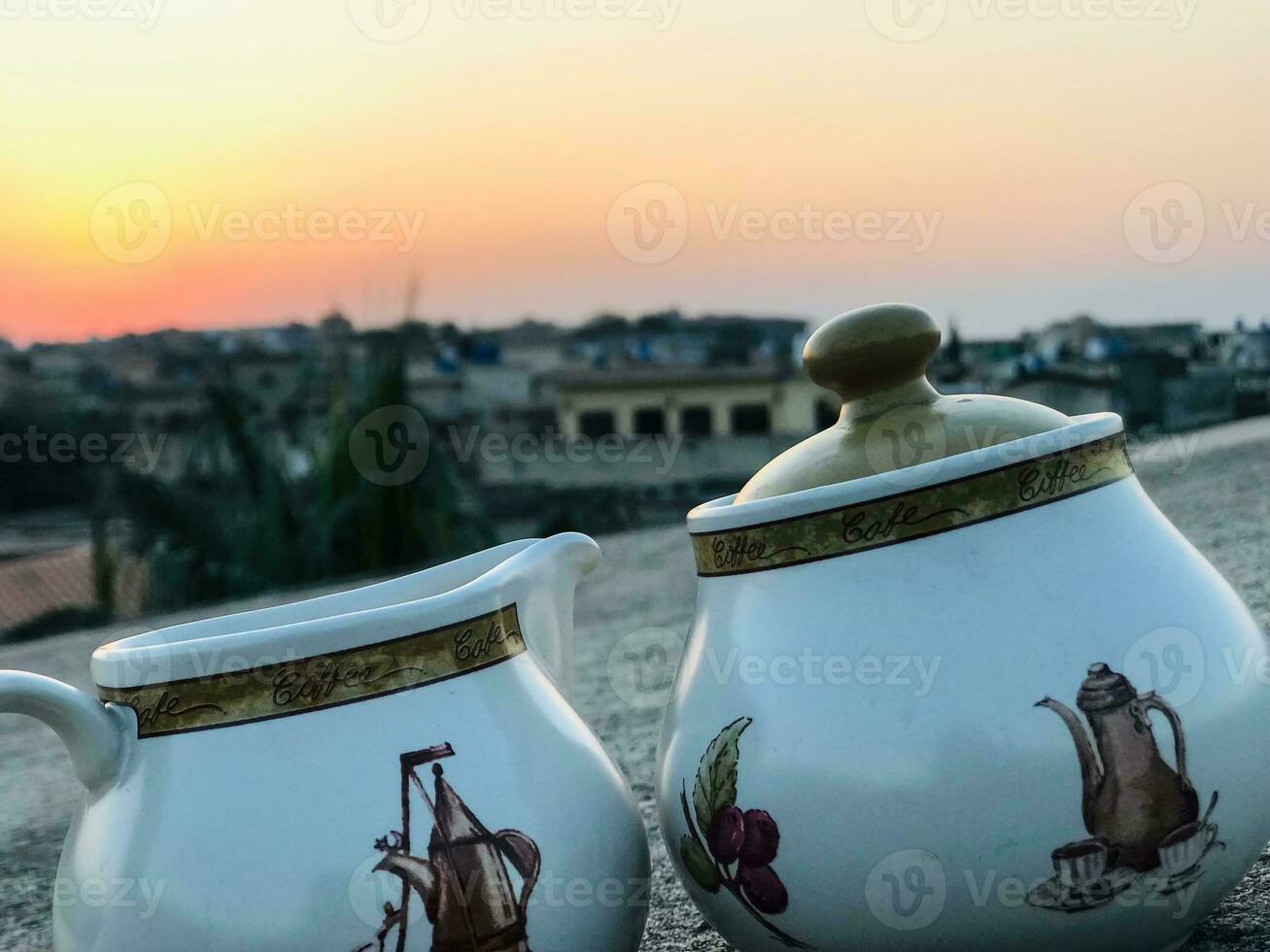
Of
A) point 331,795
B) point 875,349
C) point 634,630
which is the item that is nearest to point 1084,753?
point 875,349

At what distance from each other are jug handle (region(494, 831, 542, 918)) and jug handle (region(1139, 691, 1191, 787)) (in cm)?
62

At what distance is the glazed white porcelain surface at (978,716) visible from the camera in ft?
4.46

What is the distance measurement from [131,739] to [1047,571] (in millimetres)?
935

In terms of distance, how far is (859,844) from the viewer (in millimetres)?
1388

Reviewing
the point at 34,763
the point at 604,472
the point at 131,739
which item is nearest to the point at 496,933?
the point at 131,739

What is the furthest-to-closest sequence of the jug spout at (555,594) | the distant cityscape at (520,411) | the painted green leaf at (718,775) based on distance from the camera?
1. the distant cityscape at (520,411)
2. the jug spout at (555,594)
3. the painted green leaf at (718,775)

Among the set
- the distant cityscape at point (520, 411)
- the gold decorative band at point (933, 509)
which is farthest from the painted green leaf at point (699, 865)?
the distant cityscape at point (520, 411)

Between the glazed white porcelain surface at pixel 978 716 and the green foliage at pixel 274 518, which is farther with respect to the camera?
the green foliage at pixel 274 518

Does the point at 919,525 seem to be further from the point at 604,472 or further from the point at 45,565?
the point at 45,565

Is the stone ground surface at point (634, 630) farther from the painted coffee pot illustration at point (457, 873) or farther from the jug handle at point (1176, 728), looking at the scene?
the painted coffee pot illustration at point (457, 873)

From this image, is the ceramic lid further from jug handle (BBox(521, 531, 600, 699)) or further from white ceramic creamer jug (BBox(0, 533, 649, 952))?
white ceramic creamer jug (BBox(0, 533, 649, 952))

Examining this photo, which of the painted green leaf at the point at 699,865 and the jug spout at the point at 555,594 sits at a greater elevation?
the jug spout at the point at 555,594

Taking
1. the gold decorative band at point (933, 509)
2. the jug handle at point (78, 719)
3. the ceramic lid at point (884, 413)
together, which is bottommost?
the jug handle at point (78, 719)

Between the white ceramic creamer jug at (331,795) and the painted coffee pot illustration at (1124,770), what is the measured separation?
1.64ft
